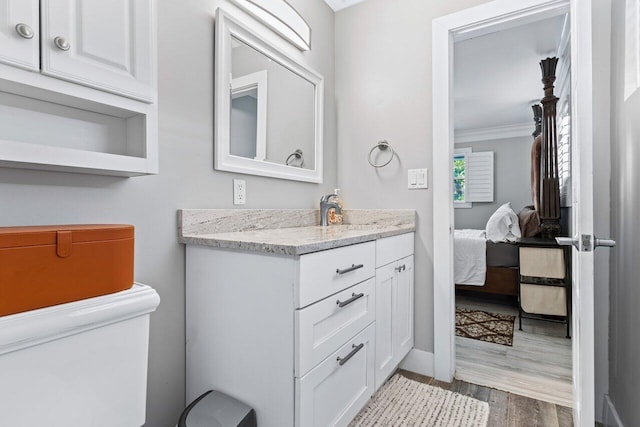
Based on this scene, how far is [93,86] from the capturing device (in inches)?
36.1

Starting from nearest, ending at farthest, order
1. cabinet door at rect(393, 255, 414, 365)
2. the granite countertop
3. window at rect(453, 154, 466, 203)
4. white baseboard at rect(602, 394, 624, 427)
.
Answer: the granite countertop < white baseboard at rect(602, 394, 624, 427) < cabinet door at rect(393, 255, 414, 365) < window at rect(453, 154, 466, 203)

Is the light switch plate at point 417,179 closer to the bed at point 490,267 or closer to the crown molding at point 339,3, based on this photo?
the crown molding at point 339,3

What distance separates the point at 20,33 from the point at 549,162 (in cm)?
339

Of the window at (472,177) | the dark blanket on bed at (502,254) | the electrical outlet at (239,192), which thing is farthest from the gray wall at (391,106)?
the window at (472,177)

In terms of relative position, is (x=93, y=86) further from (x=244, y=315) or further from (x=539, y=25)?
(x=539, y=25)

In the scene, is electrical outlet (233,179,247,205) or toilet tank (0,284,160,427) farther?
electrical outlet (233,179,247,205)

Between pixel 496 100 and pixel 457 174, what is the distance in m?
1.93

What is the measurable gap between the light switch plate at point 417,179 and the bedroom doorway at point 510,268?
3.45ft

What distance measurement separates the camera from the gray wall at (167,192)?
985mm

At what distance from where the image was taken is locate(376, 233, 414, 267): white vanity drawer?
1.58 meters

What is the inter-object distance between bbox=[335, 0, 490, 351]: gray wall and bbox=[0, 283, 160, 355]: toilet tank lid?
1575mm

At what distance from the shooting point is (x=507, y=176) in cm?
580

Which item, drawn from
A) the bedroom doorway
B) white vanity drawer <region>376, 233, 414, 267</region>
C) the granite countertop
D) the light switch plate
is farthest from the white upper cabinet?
the bedroom doorway

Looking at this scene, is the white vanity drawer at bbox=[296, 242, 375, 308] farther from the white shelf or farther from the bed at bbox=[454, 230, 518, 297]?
the bed at bbox=[454, 230, 518, 297]
